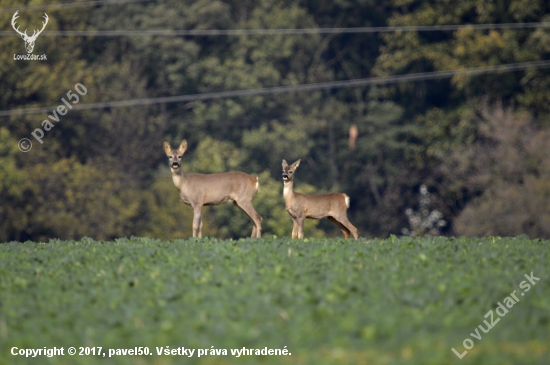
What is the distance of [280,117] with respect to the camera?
54.1m

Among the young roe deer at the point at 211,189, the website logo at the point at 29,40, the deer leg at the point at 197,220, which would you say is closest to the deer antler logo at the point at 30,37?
the website logo at the point at 29,40

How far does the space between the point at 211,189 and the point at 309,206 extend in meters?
1.66

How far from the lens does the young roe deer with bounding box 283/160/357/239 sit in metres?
18.4

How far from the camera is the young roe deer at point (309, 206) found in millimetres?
18422

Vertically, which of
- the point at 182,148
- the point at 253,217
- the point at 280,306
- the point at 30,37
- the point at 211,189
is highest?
the point at 30,37

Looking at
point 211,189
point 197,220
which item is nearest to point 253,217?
point 211,189

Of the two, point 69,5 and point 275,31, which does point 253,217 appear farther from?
point 275,31

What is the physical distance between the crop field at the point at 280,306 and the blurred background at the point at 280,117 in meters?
30.5

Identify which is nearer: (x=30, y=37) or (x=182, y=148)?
(x=182, y=148)

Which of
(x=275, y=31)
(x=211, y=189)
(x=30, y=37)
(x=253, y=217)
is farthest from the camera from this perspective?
(x=275, y=31)

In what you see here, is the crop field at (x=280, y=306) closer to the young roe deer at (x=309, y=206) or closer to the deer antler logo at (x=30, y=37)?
the young roe deer at (x=309, y=206)

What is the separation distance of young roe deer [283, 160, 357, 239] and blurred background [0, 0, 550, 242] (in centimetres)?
2460

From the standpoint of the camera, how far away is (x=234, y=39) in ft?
178

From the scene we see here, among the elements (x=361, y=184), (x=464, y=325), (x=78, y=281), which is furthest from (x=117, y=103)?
(x=464, y=325)
